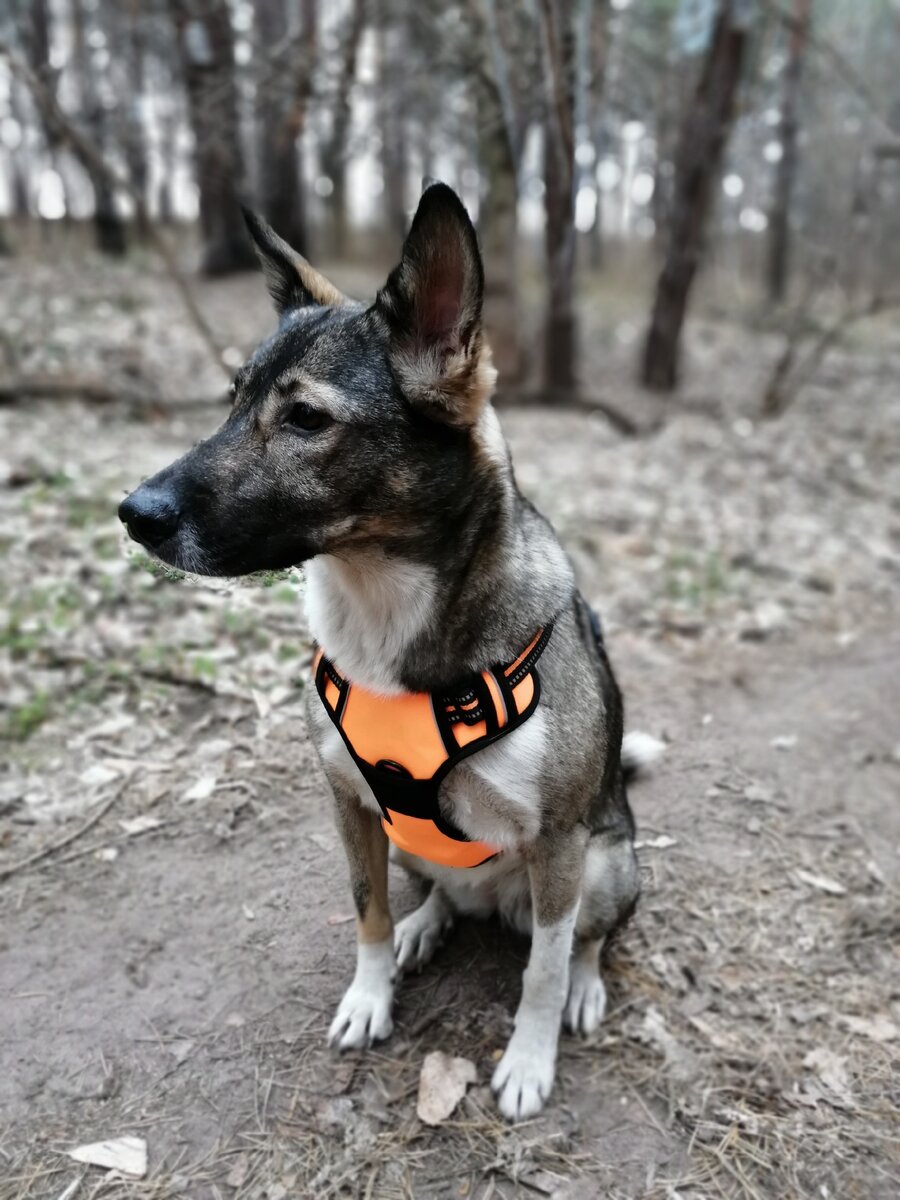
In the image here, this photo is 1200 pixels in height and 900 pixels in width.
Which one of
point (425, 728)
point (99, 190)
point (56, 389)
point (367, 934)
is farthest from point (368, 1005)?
point (99, 190)

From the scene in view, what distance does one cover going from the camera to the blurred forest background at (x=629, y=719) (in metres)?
2.90

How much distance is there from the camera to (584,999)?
130 inches

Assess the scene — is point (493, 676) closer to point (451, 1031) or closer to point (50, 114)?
point (451, 1031)

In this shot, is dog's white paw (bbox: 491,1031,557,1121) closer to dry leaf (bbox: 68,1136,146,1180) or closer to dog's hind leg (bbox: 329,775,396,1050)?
dog's hind leg (bbox: 329,775,396,1050)

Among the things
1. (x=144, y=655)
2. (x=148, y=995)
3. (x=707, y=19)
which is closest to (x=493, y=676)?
(x=148, y=995)

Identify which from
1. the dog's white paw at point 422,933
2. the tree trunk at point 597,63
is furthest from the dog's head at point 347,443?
the tree trunk at point 597,63

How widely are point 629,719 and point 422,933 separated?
2186mm

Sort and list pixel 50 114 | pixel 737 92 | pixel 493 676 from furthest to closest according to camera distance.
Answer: pixel 737 92, pixel 50 114, pixel 493 676

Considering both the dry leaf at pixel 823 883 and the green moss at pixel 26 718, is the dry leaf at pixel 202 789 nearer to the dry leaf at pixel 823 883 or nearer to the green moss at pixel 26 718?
the green moss at pixel 26 718

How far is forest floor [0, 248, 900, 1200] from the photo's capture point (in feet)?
9.32

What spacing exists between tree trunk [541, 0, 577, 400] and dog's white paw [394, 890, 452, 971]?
211 inches

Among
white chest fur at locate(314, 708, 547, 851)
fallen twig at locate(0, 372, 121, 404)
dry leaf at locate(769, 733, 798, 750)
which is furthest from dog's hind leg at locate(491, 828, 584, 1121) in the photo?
fallen twig at locate(0, 372, 121, 404)

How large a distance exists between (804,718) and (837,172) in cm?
1441

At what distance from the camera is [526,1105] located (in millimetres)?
2939
